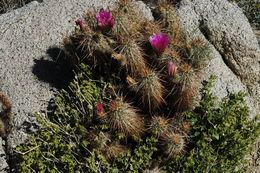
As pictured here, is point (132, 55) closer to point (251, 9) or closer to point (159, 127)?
point (159, 127)

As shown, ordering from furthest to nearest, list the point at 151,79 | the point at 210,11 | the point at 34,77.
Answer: the point at 210,11 → the point at 34,77 → the point at 151,79

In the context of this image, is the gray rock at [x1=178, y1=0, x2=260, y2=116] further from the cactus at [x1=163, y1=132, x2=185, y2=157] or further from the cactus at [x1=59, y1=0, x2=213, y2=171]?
the cactus at [x1=163, y1=132, x2=185, y2=157]

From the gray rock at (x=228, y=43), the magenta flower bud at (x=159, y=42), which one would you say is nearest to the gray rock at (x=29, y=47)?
the gray rock at (x=228, y=43)

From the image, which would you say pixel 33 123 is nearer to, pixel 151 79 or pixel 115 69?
pixel 115 69

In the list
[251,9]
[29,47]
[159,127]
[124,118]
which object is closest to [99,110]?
[124,118]

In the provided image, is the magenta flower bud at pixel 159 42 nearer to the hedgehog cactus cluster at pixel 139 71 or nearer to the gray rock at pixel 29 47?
the hedgehog cactus cluster at pixel 139 71

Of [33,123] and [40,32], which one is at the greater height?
[40,32]

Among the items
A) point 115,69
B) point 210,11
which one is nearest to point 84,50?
point 115,69

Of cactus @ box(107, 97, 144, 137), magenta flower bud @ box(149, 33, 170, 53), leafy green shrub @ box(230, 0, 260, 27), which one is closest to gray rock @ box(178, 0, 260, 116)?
magenta flower bud @ box(149, 33, 170, 53)
